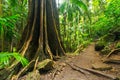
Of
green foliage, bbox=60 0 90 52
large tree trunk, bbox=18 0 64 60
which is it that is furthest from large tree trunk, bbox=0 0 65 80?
green foliage, bbox=60 0 90 52

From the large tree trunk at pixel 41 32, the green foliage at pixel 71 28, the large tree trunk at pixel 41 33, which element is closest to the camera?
the large tree trunk at pixel 41 33

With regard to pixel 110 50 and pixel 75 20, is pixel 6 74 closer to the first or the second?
pixel 110 50

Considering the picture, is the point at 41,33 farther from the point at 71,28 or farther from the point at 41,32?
the point at 71,28

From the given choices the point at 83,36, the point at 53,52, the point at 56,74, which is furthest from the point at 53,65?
the point at 83,36

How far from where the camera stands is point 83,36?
25.6 metres

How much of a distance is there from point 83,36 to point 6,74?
63.7 feet

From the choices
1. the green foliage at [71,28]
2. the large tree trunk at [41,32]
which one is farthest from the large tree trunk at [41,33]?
the green foliage at [71,28]

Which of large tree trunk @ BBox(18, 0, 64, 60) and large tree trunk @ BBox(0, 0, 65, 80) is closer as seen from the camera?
large tree trunk @ BBox(0, 0, 65, 80)

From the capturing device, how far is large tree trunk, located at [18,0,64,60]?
818 cm

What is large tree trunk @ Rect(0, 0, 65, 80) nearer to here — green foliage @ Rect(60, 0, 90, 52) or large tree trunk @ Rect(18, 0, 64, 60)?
large tree trunk @ Rect(18, 0, 64, 60)

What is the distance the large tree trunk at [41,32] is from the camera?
8.18 meters

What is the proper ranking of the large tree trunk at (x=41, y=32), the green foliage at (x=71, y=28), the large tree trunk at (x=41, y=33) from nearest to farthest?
the large tree trunk at (x=41, y=33), the large tree trunk at (x=41, y=32), the green foliage at (x=71, y=28)

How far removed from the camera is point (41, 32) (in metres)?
8.44

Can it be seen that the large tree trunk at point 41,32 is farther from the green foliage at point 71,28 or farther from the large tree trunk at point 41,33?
the green foliage at point 71,28
